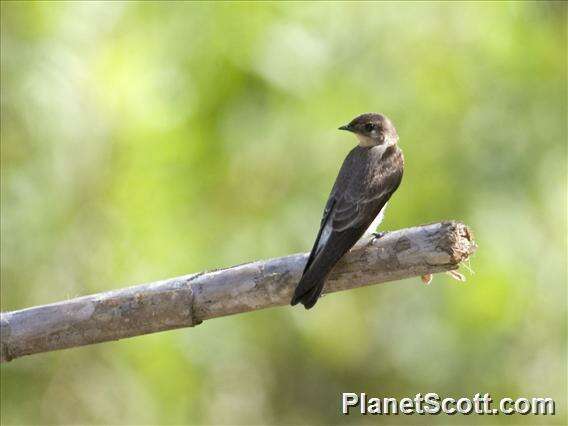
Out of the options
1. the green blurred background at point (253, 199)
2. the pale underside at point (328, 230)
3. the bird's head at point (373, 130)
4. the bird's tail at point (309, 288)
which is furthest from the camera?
the green blurred background at point (253, 199)

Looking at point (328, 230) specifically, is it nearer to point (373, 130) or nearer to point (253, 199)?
point (373, 130)

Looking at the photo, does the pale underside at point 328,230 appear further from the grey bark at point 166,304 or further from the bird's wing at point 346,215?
the grey bark at point 166,304

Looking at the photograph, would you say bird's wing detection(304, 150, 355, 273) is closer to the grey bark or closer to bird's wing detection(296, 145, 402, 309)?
bird's wing detection(296, 145, 402, 309)

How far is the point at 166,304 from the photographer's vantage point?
384 cm

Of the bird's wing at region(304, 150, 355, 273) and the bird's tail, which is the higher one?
the bird's wing at region(304, 150, 355, 273)

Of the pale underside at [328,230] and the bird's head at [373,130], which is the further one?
the bird's head at [373,130]

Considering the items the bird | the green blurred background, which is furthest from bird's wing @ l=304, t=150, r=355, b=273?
the green blurred background

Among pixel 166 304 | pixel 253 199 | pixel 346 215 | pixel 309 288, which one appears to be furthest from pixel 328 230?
pixel 253 199

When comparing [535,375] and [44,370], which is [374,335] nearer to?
[535,375]

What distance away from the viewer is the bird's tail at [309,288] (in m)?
3.73

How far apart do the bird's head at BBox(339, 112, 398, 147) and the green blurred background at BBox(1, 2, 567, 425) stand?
1.09 meters

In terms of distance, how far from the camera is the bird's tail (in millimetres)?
3729

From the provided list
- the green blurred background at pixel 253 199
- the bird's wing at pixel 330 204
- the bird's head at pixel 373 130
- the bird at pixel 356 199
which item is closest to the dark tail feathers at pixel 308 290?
the bird at pixel 356 199

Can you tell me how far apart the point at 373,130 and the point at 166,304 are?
168 cm
